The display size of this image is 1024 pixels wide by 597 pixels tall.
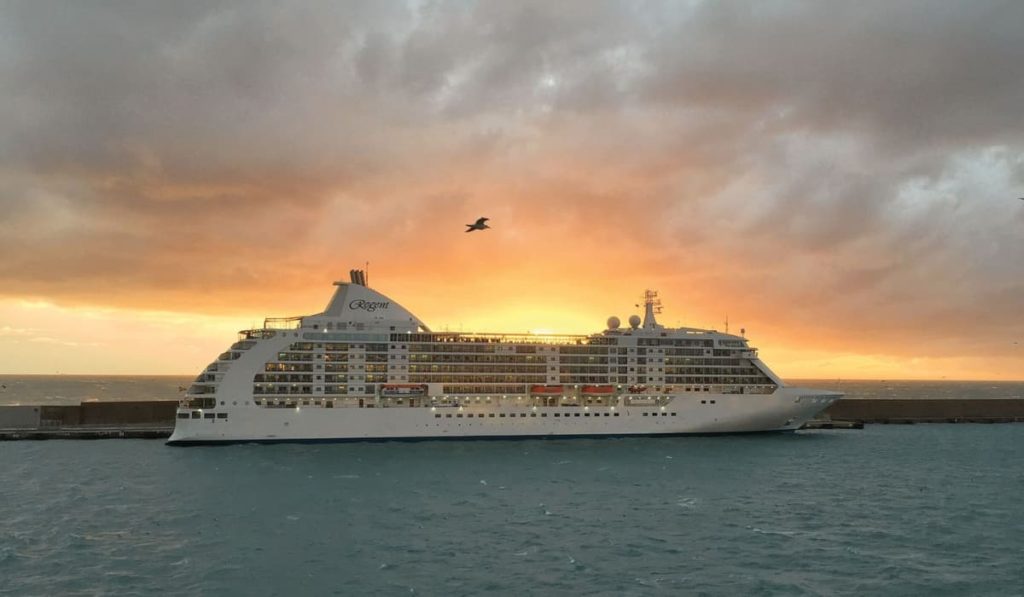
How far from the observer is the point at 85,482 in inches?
1753

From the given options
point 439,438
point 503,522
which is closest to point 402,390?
point 439,438

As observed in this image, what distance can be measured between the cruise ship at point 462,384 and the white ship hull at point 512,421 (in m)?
0.09

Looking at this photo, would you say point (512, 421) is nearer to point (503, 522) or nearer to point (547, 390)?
point (547, 390)

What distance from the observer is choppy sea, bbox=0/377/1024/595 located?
1037 inches

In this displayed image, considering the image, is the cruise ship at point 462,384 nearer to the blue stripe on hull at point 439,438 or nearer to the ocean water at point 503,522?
the blue stripe on hull at point 439,438

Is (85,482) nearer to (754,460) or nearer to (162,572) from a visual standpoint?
(162,572)

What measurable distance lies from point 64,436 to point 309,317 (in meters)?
24.8

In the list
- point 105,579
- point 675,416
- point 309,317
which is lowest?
point 105,579

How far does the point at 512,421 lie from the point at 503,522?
93.2ft

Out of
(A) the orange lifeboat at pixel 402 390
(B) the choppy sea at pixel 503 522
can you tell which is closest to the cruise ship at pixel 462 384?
(A) the orange lifeboat at pixel 402 390

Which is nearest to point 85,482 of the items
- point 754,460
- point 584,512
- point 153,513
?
point 153,513

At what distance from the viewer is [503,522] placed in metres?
34.4

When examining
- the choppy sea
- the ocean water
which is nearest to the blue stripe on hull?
the choppy sea

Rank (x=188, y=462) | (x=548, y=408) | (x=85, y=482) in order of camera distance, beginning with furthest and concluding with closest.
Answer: (x=548, y=408) → (x=188, y=462) → (x=85, y=482)
